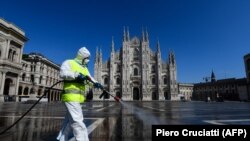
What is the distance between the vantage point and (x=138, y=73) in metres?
60.9

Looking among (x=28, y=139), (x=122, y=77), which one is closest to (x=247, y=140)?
(x=28, y=139)

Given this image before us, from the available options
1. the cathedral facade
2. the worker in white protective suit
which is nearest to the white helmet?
the worker in white protective suit

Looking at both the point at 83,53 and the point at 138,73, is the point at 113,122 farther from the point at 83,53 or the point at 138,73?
the point at 138,73

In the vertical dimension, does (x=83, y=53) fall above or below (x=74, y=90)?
above

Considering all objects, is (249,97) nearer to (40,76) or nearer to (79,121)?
(40,76)

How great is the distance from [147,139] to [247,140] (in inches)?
67.9

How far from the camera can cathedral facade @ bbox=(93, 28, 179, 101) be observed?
58031 mm

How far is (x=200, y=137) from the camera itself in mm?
2830

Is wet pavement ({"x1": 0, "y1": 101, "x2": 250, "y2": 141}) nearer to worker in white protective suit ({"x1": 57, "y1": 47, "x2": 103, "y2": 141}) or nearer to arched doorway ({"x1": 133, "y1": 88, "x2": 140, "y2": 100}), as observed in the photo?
worker in white protective suit ({"x1": 57, "y1": 47, "x2": 103, "y2": 141})

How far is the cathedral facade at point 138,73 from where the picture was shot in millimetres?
58031

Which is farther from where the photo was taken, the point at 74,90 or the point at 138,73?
the point at 138,73

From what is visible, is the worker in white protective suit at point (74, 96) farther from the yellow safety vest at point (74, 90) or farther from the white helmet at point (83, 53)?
the white helmet at point (83, 53)

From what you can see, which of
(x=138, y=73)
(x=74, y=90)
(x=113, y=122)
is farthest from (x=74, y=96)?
(x=138, y=73)

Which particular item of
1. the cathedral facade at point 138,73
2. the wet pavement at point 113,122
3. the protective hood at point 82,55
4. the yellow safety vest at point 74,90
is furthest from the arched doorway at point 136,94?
the yellow safety vest at point 74,90
